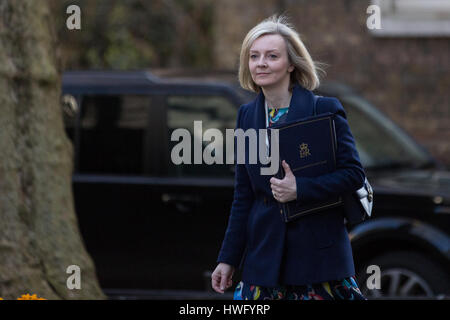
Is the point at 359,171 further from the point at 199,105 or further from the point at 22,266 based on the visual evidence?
the point at 199,105

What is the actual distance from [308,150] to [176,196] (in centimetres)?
288

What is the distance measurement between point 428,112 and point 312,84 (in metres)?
10.1

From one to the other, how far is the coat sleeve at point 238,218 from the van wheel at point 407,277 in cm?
237

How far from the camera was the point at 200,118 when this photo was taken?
592 cm

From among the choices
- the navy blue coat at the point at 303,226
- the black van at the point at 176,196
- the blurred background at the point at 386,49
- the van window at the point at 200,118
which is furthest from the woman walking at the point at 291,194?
the blurred background at the point at 386,49

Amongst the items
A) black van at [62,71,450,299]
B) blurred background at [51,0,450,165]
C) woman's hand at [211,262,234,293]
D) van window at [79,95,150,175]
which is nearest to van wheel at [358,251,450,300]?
black van at [62,71,450,299]

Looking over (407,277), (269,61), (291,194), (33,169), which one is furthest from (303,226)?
(407,277)

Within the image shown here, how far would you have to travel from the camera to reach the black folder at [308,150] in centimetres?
296

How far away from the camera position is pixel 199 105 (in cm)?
595

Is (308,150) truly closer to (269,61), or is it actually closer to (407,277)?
(269,61)

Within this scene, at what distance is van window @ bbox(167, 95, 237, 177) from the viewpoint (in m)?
5.81

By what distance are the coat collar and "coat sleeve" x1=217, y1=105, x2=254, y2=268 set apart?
110 millimetres

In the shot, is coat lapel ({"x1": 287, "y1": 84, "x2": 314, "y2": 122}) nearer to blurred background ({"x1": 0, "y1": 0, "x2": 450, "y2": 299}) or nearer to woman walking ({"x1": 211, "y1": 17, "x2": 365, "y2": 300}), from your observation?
woman walking ({"x1": 211, "y1": 17, "x2": 365, "y2": 300})
